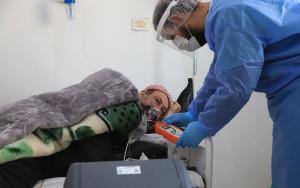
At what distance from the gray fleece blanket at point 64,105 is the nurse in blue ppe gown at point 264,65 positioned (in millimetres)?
472

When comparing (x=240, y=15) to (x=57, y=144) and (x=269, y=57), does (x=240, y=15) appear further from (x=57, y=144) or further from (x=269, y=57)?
(x=57, y=144)

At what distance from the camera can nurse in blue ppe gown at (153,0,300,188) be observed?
1104 millimetres

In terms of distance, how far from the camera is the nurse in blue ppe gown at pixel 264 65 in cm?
110

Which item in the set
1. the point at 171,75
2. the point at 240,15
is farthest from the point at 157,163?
the point at 171,75

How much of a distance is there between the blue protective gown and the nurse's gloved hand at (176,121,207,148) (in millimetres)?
84

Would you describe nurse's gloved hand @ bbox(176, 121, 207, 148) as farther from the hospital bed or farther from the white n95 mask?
the white n95 mask

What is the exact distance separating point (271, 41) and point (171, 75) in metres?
1.39

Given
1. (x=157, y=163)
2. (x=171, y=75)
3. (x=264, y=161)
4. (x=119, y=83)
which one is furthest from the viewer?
(x=171, y=75)

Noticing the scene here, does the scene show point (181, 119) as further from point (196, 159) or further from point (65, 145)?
point (65, 145)

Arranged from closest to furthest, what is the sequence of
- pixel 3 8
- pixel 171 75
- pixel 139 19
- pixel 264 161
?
pixel 3 8 → pixel 264 161 → pixel 139 19 → pixel 171 75

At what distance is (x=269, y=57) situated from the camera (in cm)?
118

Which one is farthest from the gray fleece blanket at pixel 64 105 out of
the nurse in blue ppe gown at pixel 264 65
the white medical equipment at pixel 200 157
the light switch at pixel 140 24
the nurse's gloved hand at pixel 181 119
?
the light switch at pixel 140 24

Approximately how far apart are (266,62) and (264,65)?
0.04ft

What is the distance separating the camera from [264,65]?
120 centimetres
